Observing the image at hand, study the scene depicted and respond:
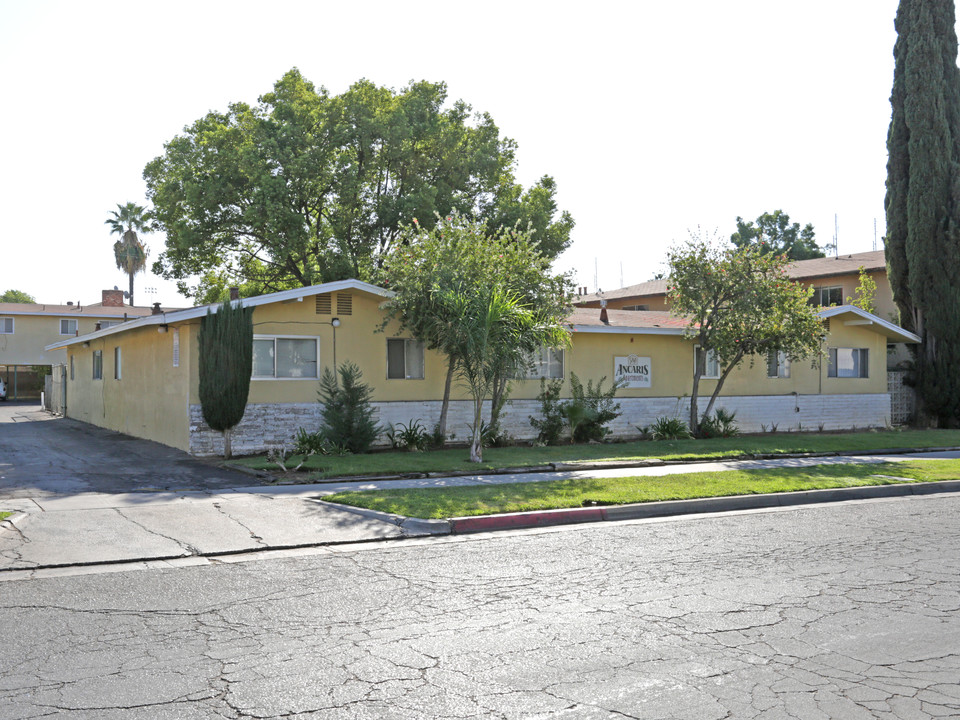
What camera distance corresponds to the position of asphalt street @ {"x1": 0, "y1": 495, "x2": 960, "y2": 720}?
480 centimetres

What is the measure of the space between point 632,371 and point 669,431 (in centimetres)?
202

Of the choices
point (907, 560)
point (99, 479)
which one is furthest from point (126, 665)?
point (99, 479)

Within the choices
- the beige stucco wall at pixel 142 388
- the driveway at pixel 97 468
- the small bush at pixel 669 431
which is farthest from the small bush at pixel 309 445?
the small bush at pixel 669 431

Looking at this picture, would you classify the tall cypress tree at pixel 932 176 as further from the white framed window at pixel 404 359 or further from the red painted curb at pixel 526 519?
the red painted curb at pixel 526 519

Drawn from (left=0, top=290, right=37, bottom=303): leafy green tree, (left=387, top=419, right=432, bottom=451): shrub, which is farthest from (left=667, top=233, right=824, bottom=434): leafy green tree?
(left=0, top=290, right=37, bottom=303): leafy green tree

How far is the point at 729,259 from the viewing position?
22.0 meters

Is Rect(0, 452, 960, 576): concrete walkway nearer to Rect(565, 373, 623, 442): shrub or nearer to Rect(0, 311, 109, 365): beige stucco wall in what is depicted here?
Rect(565, 373, 623, 442): shrub

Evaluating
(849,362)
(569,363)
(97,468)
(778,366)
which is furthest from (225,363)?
(849,362)

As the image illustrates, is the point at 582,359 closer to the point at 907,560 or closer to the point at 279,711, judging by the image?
the point at 907,560

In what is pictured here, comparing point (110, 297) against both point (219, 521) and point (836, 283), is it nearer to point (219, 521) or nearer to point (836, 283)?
point (836, 283)

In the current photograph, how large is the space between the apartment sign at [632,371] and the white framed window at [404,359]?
6014 millimetres

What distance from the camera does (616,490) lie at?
41.7ft

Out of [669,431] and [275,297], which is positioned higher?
[275,297]

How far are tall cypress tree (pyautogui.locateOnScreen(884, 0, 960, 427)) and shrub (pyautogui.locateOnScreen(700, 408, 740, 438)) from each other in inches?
345
